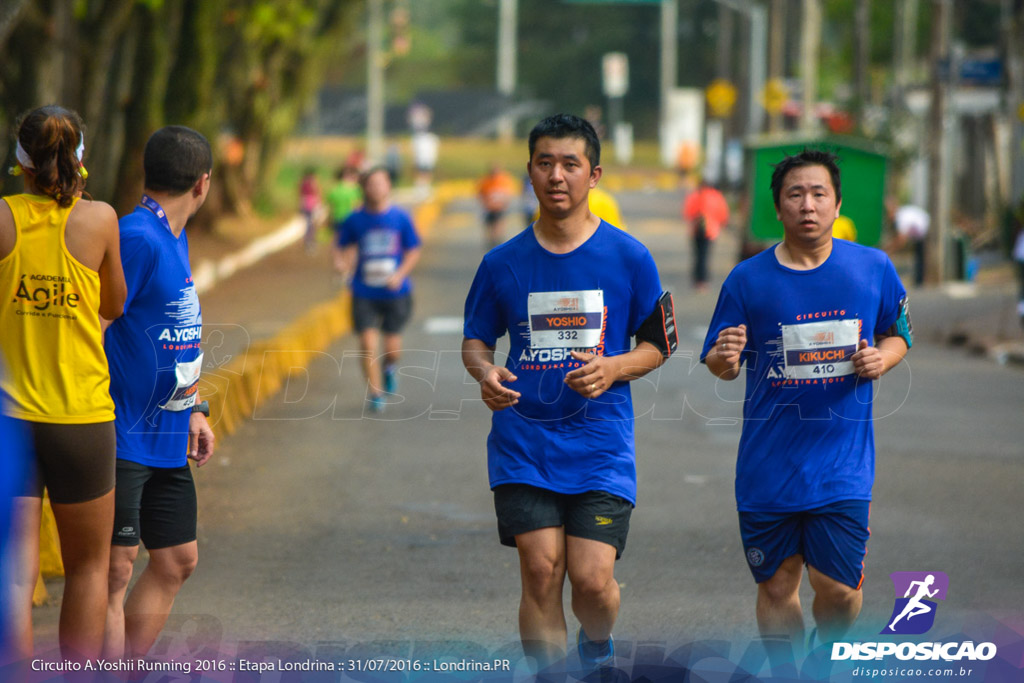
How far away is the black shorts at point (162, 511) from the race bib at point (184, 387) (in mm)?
212

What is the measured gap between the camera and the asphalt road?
6.51 metres

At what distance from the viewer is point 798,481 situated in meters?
5.06

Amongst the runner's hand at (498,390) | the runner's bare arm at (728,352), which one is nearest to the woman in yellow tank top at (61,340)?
the runner's hand at (498,390)

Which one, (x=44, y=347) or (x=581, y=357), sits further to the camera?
(x=581, y=357)

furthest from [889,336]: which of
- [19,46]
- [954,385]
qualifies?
[19,46]

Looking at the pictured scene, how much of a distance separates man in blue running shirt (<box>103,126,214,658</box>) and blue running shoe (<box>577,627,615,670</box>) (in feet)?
4.44

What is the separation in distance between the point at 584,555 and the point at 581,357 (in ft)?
2.08

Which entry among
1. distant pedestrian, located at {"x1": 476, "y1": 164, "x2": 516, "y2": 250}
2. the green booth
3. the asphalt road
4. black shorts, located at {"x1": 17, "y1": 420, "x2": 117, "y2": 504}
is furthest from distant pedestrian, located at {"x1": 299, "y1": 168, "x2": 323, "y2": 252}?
black shorts, located at {"x1": 17, "y1": 420, "x2": 117, "y2": 504}

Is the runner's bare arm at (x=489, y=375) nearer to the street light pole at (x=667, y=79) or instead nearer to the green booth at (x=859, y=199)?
the green booth at (x=859, y=199)

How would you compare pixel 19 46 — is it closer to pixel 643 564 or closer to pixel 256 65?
pixel 643 564

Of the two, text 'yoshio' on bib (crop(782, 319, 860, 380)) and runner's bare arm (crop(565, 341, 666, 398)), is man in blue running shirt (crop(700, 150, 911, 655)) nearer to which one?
text 'yoshio' on bib (crop(782, 319, 860, 380))

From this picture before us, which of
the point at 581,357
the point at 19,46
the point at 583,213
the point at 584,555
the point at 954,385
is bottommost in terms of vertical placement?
the point at 954,385

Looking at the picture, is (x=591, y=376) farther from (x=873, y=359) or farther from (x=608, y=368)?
(x=873, y=359)

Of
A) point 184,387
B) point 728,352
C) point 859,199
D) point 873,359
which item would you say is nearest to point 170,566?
point 184,387
